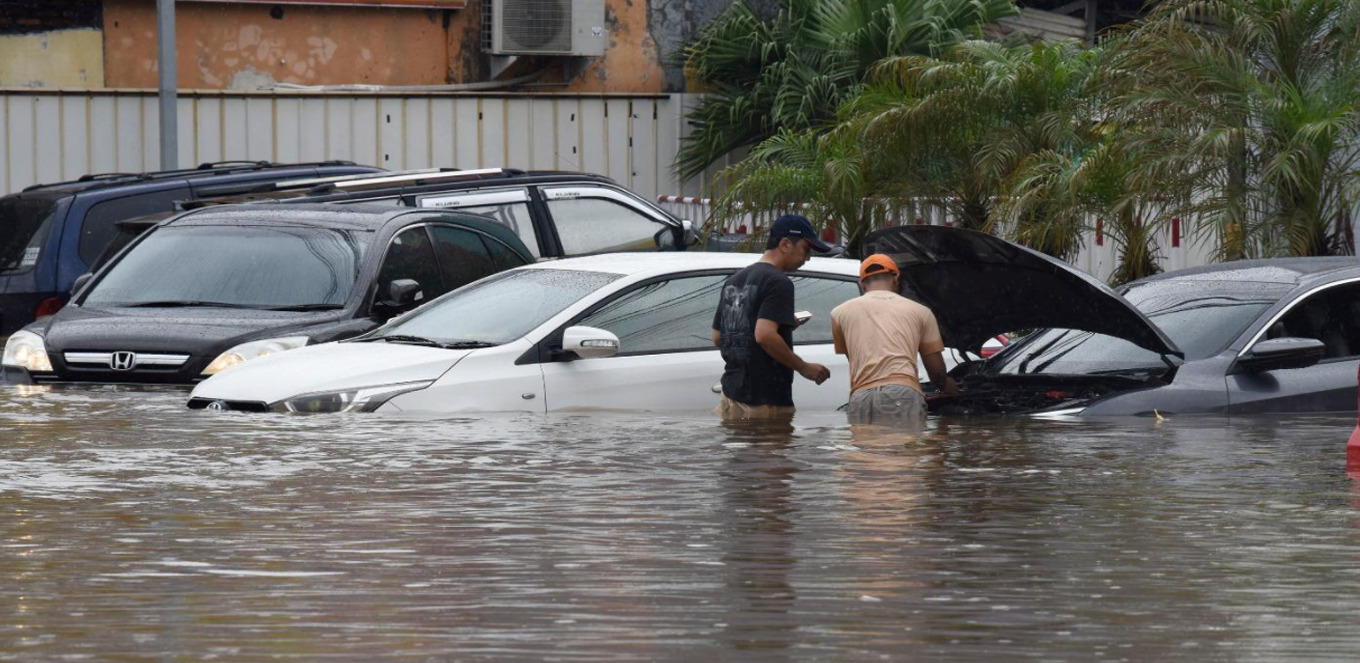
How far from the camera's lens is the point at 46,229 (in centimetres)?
1586

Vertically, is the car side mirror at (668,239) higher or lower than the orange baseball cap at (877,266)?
higher

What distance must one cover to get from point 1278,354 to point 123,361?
600 centimetres

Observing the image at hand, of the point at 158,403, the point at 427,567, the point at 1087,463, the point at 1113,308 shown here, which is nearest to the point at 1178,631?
the point at 427,567

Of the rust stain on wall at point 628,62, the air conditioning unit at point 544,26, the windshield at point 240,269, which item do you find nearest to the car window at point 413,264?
the windshield at point 240,269

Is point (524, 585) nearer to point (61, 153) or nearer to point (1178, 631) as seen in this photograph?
point (1178, 631)

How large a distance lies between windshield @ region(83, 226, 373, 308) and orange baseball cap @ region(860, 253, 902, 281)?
3.54 m

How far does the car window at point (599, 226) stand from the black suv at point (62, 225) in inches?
95.2

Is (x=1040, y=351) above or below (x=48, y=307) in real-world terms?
below

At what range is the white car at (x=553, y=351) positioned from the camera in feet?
34.3

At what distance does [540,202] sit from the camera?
15.5 metres

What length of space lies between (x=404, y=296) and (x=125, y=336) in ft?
4.99

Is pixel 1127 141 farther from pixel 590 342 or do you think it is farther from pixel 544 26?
pixel 544 26

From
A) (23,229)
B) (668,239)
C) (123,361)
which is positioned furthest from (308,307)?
(23,229)

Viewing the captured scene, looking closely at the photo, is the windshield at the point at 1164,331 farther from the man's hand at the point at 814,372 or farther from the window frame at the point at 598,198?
the window frame at the point at 598,198
